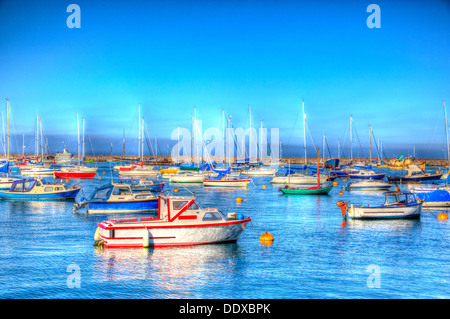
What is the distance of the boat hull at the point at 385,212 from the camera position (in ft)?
119

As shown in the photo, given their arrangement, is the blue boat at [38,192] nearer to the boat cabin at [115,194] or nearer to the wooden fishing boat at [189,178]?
the boat cabin at [115,194]

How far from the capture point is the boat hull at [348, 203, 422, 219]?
36.4 meters

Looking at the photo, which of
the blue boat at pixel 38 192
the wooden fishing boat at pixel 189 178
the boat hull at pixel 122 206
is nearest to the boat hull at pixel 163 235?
the boat hull at pixel 122 206

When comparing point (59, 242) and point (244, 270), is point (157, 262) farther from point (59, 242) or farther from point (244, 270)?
point (59, 242)

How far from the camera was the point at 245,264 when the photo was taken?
21906 millimetres

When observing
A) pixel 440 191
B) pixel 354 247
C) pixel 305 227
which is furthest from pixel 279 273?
pixel 440 191

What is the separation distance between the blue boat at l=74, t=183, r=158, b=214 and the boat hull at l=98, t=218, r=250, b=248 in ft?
46.3

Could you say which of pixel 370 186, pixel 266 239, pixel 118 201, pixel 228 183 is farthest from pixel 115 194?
pixel 370 186

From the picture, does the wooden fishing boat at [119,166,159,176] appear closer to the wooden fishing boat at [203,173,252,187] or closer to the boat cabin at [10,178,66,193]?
the wooden fishing boat at [203,173,252,187]

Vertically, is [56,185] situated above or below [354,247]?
above

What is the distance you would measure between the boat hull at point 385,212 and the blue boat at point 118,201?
1917 cm

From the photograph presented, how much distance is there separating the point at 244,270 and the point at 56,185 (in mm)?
36819
